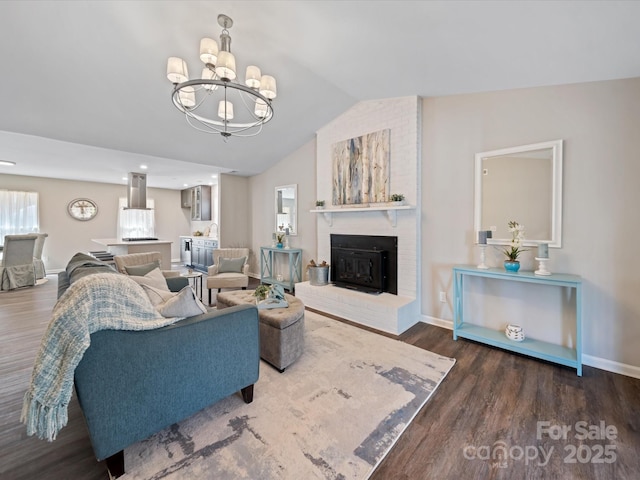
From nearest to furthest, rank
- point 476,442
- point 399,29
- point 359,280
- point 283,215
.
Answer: point 476,442, point 399,29, point 359,280, point 283,215

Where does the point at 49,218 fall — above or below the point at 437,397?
above

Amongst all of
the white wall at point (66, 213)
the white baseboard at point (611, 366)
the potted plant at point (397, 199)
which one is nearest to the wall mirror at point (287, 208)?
the potted plant at point (397, 199)

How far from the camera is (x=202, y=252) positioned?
7.29m

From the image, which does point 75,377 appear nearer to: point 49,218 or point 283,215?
point 283,215

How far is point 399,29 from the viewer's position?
2244 millimetres

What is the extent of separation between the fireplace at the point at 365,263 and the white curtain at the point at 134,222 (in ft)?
20.4

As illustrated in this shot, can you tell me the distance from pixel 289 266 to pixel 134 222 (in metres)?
5.58

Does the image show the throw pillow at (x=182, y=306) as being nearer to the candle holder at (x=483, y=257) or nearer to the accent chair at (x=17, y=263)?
the candle holder at (x=483, y=257)

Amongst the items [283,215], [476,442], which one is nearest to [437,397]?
[476,442]

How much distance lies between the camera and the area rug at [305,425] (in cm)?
143

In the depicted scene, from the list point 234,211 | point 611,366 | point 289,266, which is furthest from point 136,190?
point 611,366

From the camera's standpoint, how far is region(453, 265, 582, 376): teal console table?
2.30m

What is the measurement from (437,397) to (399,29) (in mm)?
2991

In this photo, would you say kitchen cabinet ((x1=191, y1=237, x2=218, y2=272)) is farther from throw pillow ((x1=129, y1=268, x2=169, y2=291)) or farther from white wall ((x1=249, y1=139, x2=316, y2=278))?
throw pillow ((x1=129, y1=268, x2=169, y2=291))
